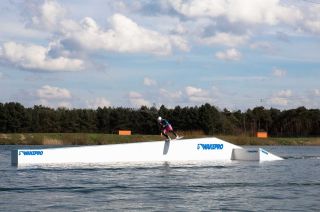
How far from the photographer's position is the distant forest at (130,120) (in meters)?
131

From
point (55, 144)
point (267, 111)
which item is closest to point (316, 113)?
point (267, 111)

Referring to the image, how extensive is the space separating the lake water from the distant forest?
92264mm

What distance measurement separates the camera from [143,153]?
131 feet

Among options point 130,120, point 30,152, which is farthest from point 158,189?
point 130,120

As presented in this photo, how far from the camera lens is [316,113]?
482 ft

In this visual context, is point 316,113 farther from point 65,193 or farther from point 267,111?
point 65,193

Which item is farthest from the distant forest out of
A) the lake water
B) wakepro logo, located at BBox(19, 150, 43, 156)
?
the lake water

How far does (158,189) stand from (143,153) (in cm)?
1591

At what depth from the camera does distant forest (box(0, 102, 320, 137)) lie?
430 ft

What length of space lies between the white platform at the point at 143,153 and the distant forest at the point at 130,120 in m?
80.9

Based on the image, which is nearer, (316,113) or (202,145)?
(202,145)

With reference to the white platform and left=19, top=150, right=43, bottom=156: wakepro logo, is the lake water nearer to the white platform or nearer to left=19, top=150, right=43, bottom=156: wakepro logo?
left=19, top=150, right=43, bottom=156: wakepro logo

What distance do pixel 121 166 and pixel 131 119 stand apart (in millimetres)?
105582

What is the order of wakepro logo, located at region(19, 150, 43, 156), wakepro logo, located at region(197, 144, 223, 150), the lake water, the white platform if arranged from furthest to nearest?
1. wakepro logo, located at region(197, 144, 223, 150)
2. the white platform
3. wakepro logo, located at region(19, 150, 43, 156)
4. the lake water
